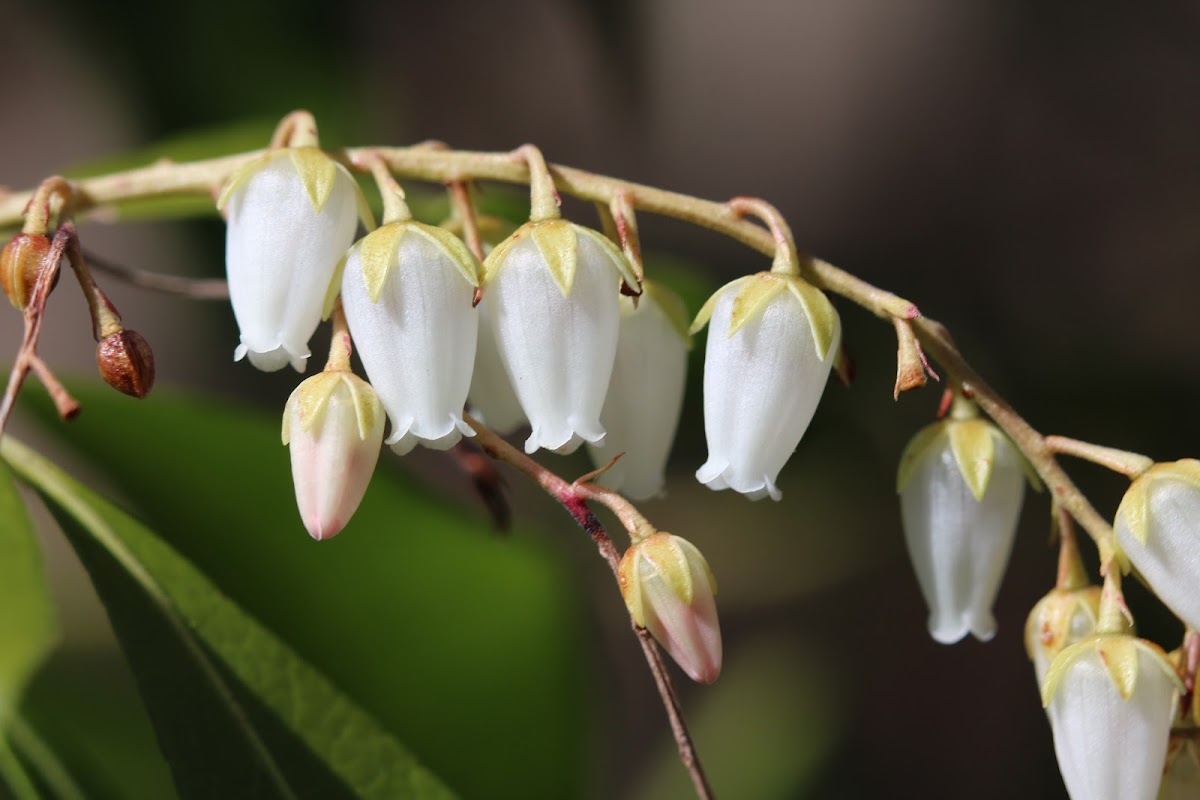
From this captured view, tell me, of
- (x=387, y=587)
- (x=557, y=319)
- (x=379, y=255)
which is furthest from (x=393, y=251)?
(x=387, y=587)

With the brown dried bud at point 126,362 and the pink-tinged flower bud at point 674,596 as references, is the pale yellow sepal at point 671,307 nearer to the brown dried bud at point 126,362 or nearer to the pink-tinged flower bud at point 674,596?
the pink-tinged flower bud at point 674,596

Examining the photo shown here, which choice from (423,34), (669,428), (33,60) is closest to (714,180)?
(423,34)

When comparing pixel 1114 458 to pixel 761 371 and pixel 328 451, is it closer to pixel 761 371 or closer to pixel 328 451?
pixel 761 371

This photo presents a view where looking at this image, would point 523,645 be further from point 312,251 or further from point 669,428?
point 312,251

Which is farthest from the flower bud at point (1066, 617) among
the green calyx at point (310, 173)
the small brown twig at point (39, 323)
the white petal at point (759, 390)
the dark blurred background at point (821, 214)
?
the dark blurred background at point (821, 214)

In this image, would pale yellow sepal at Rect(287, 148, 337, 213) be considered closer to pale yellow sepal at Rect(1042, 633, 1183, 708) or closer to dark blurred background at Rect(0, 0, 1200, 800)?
pale yellow sepal at Rect(1042, 633, 1183, 708)

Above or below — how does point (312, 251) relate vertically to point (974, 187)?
above

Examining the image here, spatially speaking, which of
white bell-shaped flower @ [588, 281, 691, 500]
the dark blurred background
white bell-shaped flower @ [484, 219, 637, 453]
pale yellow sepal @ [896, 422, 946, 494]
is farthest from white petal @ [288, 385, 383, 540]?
the dark blurred background
